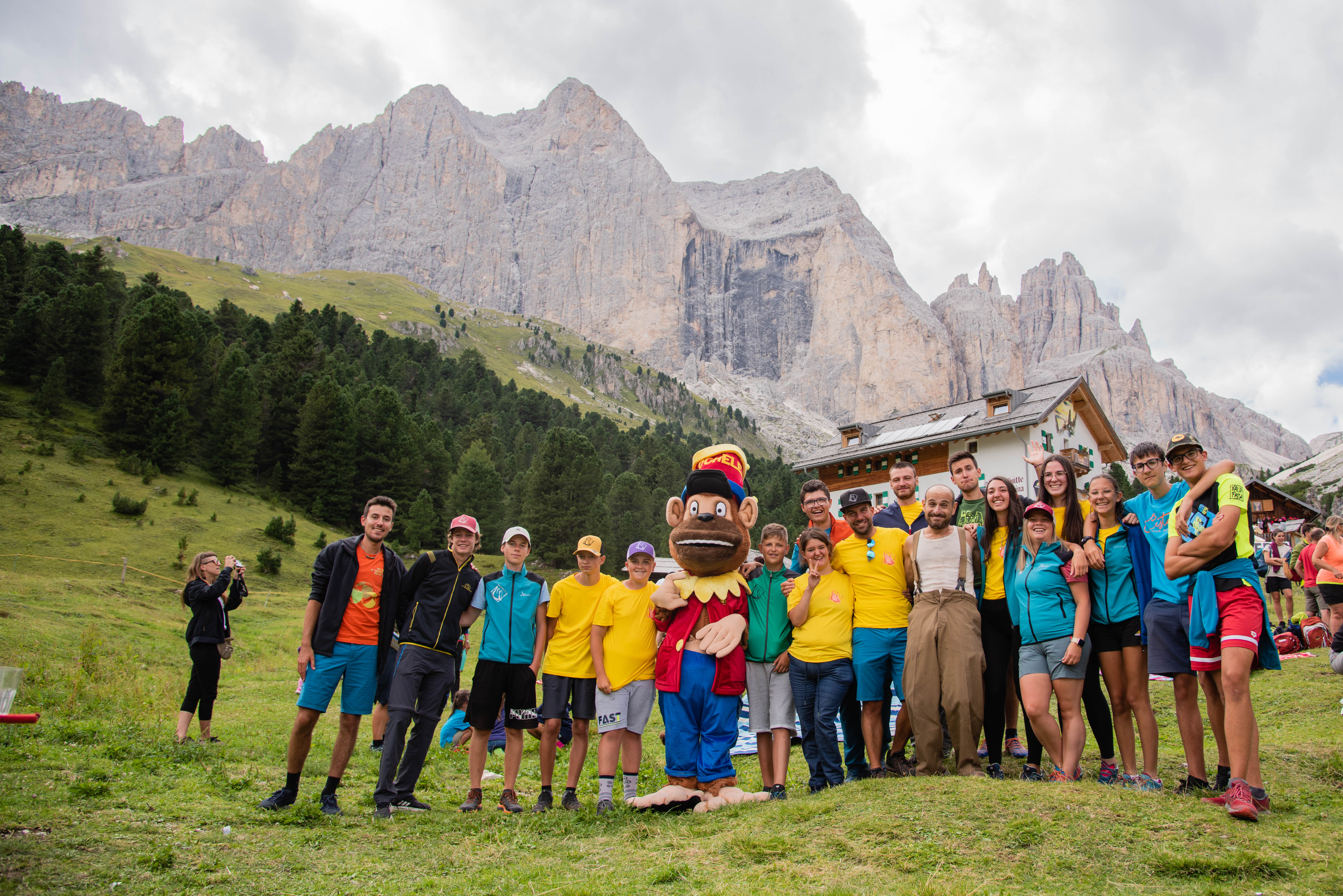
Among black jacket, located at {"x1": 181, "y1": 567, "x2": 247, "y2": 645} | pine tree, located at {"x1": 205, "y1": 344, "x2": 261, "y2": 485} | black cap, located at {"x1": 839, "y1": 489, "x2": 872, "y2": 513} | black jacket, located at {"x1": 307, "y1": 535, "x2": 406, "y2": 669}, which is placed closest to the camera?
black jacket, located at {"x1": 307, "y1": 535, "x2": 406, "y2": 669}

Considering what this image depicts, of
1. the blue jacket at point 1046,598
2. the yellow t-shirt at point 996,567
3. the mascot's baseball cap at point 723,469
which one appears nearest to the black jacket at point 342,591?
the mascot's baseball cap at point 723,469

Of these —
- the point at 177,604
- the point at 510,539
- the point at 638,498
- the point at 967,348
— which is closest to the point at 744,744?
the point at 510,539

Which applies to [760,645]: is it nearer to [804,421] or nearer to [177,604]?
[177,604]

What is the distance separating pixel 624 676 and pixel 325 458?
41.2m

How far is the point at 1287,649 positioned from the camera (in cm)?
1101

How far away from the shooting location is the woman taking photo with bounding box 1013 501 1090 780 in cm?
509

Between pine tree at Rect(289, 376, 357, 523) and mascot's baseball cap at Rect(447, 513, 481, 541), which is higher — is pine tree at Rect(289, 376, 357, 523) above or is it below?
above

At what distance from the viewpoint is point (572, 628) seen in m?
6.05

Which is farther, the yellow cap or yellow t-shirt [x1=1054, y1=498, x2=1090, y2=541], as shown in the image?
the yellow cap

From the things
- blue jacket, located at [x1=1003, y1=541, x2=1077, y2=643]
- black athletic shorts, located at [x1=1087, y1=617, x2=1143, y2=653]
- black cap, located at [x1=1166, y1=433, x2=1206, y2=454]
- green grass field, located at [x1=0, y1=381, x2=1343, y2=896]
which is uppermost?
black cap, located at [x1=1166, y1=433, x2=1206, y2=454]

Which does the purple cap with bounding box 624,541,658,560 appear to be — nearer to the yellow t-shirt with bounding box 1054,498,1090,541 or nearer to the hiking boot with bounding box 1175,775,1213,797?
the yellow t-shirt with bounding box 1054,498,1090,541

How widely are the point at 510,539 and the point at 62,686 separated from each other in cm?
786

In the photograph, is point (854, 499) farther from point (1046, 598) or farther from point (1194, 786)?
point (1194, 786)

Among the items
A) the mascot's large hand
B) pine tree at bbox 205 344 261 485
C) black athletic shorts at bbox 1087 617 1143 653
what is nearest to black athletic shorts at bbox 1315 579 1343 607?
black athletic shorts at bbox 1087 617 1143 653
